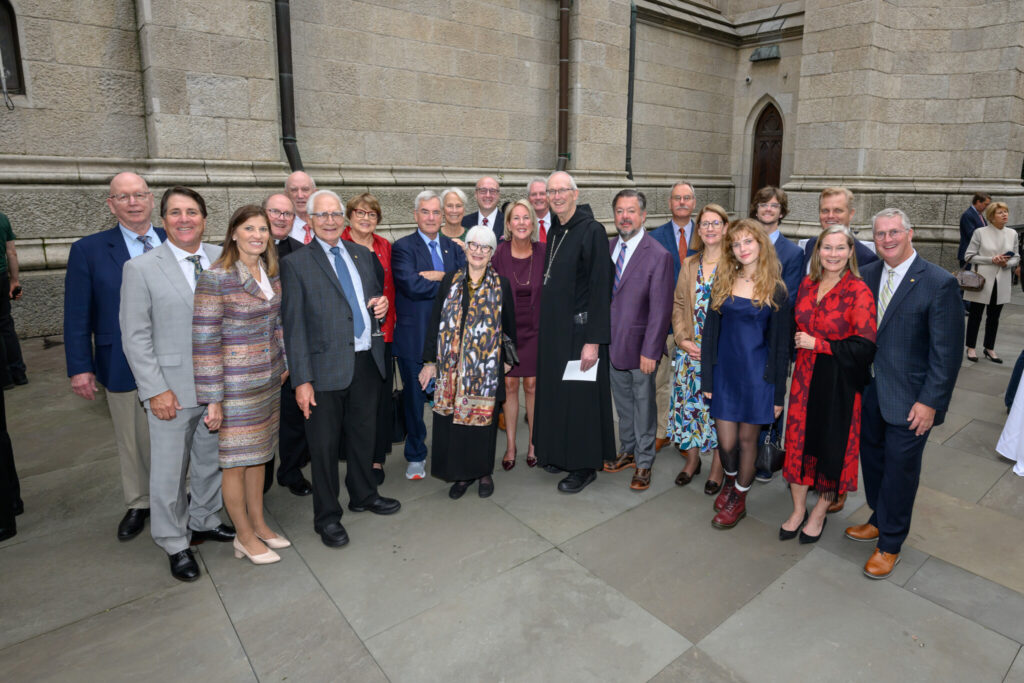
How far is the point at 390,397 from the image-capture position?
4332mm

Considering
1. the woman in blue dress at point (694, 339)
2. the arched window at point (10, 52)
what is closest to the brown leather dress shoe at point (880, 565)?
the woman in blue dress at point (694, 339)

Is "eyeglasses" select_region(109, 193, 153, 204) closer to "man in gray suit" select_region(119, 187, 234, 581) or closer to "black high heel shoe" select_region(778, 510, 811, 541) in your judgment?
"man in gray suit" select_region(119, 187, 234, 581)

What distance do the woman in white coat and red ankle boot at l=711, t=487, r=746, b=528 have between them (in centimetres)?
557

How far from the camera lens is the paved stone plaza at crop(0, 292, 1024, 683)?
263cm

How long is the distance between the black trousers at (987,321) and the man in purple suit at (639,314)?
18.0 ft

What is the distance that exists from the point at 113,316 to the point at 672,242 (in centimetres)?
402

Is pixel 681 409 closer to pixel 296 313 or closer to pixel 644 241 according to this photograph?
pixel 644 241

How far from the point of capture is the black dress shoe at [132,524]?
11.8ft

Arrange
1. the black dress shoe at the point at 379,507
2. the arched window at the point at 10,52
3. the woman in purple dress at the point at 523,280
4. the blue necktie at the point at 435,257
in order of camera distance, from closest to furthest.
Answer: the black dress shoe at the point at 379,507 < the woman in purple dress at the point at 523,280 < the blue necktie at the point at 435,257 < the arched window at the point at 10,52

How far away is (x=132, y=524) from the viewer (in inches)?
144

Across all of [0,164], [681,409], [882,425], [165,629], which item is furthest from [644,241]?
[0,164]

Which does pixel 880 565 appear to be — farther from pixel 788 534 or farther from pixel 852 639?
pixel 852 639

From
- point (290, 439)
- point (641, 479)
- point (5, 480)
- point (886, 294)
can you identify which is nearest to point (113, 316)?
point (5, 480)

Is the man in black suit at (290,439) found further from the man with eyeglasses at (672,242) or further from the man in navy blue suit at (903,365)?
the man in navy blue suit at (903,365)
